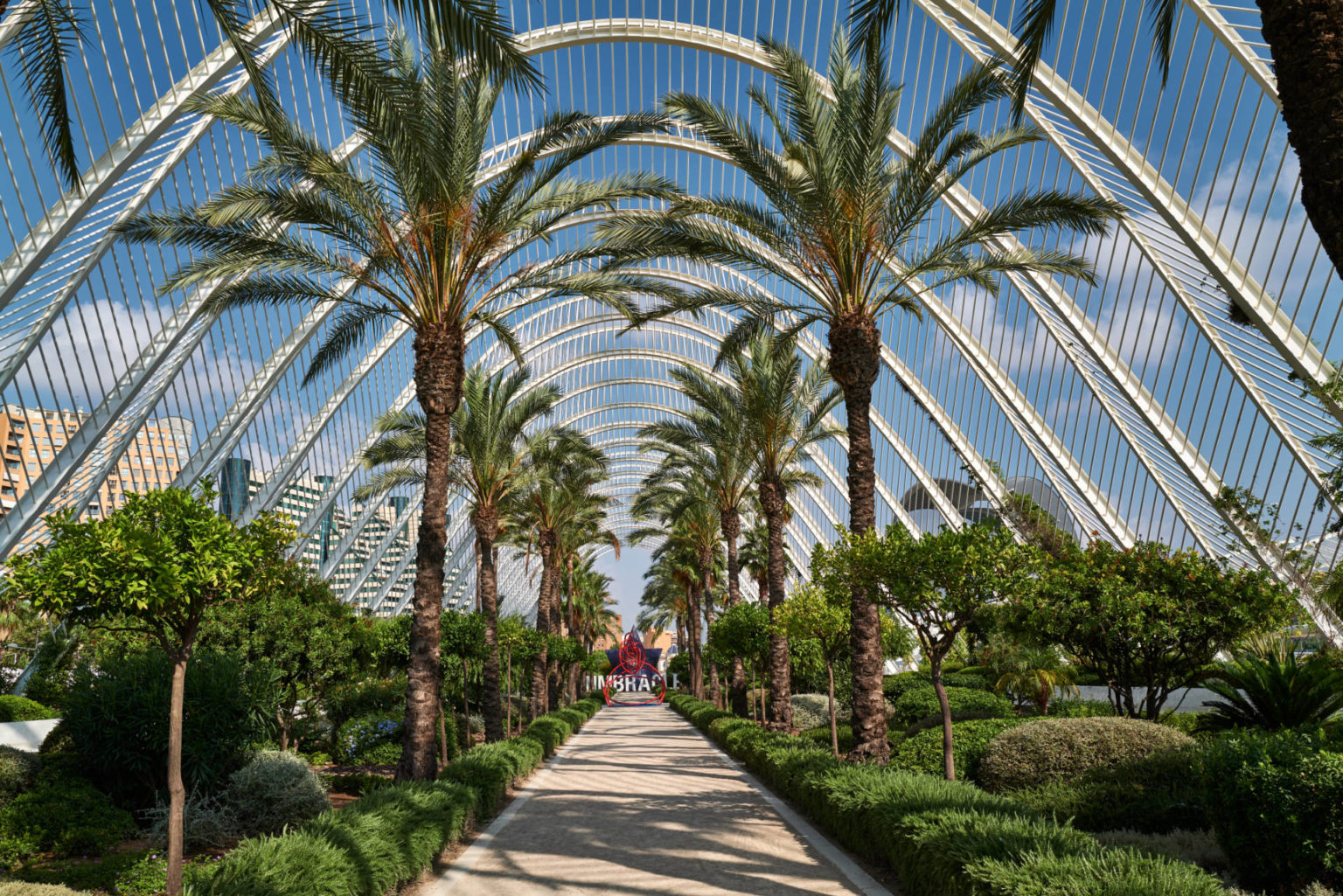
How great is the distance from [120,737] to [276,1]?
352 inches

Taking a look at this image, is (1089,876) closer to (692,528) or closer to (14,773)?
(14,773)

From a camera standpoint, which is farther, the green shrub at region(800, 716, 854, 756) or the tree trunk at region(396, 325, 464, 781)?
the green shrub at region(800, 716, 854, 756)

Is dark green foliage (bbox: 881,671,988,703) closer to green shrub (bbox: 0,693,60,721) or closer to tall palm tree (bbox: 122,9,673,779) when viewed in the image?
tall palm tree (bbox: 122,9,673,779)

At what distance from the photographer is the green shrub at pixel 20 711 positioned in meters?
20.2

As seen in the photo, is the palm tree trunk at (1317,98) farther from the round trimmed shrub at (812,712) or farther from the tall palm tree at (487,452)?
the round trimmed shrub at (812,712)

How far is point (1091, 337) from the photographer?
23609 mm

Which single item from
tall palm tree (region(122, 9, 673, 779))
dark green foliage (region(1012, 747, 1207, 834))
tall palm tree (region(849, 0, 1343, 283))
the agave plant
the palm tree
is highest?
tall palm tree (region(122, 9, 673, 779))

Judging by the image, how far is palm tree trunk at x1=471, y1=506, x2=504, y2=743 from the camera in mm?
20375

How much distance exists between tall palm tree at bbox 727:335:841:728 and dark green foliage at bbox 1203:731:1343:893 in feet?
41.5

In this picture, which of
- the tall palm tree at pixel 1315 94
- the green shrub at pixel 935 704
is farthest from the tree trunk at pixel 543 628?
the tall palm tree at pixel 1315 94

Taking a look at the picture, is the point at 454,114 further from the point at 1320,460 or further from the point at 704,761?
the point at 1320,460

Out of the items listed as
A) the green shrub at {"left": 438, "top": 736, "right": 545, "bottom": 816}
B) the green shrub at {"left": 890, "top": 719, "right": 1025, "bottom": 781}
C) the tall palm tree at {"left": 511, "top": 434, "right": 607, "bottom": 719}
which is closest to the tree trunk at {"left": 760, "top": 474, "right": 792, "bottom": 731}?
the green shrub at {"left": 890, "top": 719, "right": 1025, "bottom": 781}

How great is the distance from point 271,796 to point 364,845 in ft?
15.9

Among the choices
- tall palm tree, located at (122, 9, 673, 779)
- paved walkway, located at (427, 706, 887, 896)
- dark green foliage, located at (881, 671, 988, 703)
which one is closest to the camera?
paved walkway, located at (427, 706, 887, 896)
